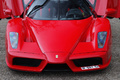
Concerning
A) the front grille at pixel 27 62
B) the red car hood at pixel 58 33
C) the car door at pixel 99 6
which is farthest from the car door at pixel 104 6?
A: the front grille at pixel 27 62

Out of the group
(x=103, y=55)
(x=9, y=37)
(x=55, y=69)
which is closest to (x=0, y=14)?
(x=9, y=37)

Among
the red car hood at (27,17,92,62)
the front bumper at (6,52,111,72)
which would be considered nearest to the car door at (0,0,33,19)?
the red car hood at (27,17,92,62)

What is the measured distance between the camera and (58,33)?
399cm

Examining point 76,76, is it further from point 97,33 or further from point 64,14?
point 64,14

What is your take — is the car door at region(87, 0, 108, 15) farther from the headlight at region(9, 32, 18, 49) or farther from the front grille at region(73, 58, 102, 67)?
the headlight at region(9, 32, 18, 49)

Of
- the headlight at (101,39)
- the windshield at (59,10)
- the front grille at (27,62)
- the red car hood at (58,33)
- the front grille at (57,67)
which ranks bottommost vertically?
the front grille at (57,67)

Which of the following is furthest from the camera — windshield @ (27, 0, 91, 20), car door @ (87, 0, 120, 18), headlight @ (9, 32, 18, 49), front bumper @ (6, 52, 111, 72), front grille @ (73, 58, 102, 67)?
car door @ (87, 0, 120, 18)

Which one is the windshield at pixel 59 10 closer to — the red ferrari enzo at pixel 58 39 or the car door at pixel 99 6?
the red ferrari enzo at pixel 58 39

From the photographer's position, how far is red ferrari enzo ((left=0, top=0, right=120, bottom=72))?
3.59 meters

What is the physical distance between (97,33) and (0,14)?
2.46 m

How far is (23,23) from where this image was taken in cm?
443

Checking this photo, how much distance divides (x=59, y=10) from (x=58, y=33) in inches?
30.0

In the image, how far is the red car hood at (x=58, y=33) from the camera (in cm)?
367

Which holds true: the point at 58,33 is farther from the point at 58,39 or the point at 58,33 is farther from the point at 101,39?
the point at 101,39
